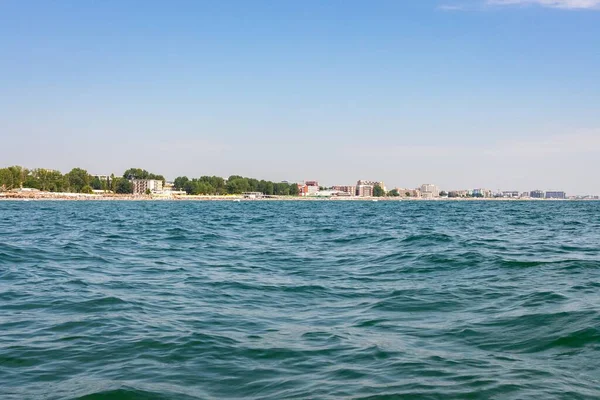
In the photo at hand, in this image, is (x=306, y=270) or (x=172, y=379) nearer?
(x=172, y=379)

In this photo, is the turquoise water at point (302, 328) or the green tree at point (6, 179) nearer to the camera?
the turquoise water at point (302, 328)

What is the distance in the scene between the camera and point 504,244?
22.9 meters

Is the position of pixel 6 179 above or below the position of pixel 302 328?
above

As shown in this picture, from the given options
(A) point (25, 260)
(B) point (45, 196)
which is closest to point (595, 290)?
(A) point (25, 260)

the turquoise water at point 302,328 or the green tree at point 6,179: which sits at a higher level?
the green tree at point 6,179

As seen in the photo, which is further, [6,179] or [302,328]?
[6,179]

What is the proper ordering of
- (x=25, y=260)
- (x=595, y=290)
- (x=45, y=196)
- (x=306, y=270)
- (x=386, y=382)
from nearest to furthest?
(x=386, y=382) < (x=595, y=290) < (x=306, y=270) < (x=25, y=260) < (x=45, y=196)

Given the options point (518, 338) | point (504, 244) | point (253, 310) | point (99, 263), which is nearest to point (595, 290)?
point (518, 338)

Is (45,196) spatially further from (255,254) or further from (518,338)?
(518,338)

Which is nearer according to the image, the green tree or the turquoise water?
the turquoise water

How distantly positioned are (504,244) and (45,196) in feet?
611

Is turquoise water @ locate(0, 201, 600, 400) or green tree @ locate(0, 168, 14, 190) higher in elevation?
green tree @ locate(0, 168, 14, 190)

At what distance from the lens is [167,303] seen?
11.2 metres

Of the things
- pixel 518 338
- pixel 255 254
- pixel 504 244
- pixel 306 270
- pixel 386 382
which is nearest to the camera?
pixel 386 382
